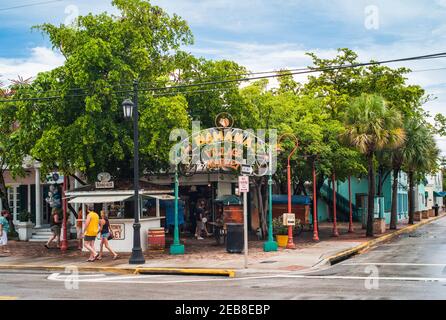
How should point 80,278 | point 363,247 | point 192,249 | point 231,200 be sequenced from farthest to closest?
point 231,200 < point 363,247 < point 192,249 < point 80,278

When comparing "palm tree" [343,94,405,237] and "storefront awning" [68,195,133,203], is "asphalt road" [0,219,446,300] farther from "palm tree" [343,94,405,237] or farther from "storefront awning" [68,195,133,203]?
"palm tree" [343,94,405,237]

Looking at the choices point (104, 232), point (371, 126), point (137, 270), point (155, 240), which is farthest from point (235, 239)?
point (371, 126)

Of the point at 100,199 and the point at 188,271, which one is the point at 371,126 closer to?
the point at 100,199

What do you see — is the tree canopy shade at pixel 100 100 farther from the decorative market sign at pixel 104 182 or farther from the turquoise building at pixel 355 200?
the turquoise building at pixel 355 200

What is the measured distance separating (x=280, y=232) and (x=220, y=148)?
466 cm

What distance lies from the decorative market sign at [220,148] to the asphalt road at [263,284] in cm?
625

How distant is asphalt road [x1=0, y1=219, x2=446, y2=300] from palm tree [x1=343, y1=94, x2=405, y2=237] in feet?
30.1

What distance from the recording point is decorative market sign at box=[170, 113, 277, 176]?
883 inches

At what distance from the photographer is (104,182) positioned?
23.6m

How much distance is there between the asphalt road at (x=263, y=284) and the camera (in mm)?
12383

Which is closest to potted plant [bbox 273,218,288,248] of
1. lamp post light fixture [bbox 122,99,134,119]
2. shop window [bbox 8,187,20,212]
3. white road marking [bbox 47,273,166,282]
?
white road marking [bbox 47,273,166,282]

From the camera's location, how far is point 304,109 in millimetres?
28750

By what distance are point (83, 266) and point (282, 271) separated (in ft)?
22.0
